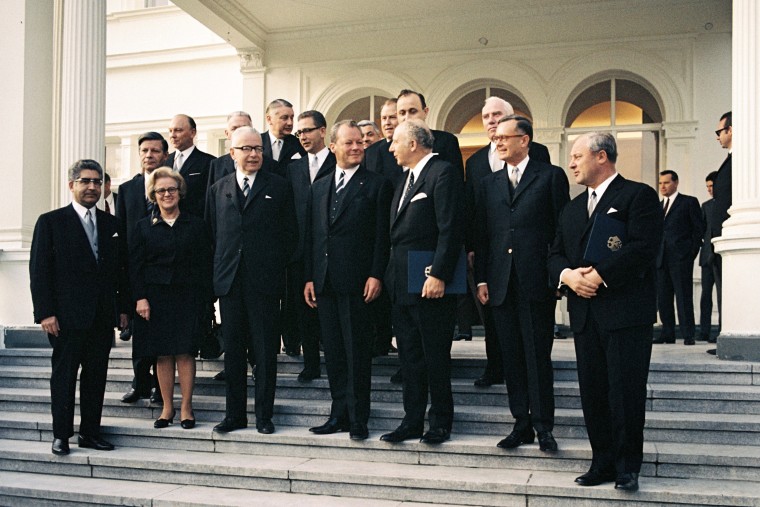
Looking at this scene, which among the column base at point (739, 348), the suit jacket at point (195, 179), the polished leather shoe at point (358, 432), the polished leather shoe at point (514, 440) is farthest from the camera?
the suit jacket at point (195, 179)

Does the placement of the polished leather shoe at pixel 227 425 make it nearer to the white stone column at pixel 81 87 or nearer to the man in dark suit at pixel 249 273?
the man in dark suit at pixel 249 273

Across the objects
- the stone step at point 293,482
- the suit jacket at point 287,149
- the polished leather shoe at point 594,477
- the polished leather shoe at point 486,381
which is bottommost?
the stone step at point 293,482

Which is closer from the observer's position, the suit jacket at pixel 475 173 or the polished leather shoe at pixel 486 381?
the suit jacket at pixel 475 173

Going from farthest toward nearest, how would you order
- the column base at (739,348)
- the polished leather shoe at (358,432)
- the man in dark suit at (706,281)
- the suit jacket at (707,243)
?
the man in dark suit at (706,281)
the suit jacket at (707,243)
the column base at (739,348)
the polished leather shoe at (358,432)

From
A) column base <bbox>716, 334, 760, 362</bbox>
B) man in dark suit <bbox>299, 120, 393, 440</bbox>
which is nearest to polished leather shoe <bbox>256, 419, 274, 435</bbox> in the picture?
man in dark suit <bbox>299, 120, 393, 440</bbox>

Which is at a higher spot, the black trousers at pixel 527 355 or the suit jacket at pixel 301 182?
Answer: the suit jacket at pixel 301 182

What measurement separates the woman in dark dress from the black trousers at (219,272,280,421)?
0.31 m

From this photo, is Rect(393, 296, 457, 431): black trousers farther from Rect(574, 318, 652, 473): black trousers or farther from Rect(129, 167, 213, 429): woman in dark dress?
Rect(129, 167, 213, 429): woman in dark dress

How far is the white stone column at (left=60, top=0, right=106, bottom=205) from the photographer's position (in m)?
7.59

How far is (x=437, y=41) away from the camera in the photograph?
A: 11.3 metres

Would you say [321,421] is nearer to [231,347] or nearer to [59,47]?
[231,347]

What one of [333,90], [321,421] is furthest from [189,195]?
[333,90]

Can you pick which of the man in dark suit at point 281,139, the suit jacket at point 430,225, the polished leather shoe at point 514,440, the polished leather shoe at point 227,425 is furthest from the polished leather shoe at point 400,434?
the man in dark suit at point 281,139

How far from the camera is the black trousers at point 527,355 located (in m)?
4.60
